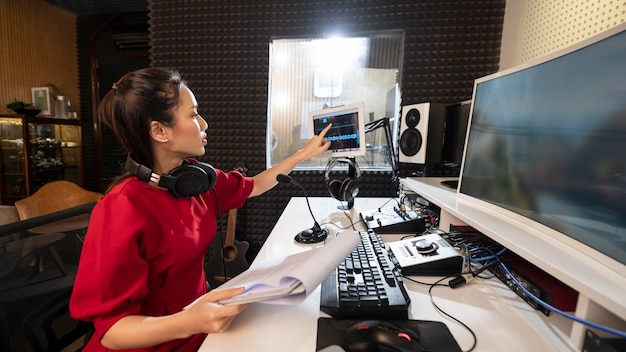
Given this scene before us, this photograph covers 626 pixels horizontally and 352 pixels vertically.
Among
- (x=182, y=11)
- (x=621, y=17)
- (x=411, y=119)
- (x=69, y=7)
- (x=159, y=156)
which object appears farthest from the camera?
(x=69, y=7)

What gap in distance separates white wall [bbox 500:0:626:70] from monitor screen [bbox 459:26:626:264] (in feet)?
2.00

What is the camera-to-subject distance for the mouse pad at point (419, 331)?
1.79ft

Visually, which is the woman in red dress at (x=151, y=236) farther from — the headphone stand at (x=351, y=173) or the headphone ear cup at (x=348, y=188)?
the headphone stand at (x=351, y=173)

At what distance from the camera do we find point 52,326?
76cm

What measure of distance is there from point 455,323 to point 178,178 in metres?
0.82

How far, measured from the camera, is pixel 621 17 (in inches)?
39.7

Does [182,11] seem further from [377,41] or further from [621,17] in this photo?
[621,17]

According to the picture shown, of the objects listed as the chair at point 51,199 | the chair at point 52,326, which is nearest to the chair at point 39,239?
the chair at point 52,326

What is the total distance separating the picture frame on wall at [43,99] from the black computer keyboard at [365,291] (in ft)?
13.1

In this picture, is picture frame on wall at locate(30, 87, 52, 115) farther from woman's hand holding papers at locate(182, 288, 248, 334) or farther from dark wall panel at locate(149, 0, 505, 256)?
woman's hand holding papers at locate(182, 288, 248, 334)

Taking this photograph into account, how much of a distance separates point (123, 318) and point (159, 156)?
18.7 inches

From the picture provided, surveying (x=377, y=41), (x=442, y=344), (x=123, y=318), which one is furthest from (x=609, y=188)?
(x=377, y=41)

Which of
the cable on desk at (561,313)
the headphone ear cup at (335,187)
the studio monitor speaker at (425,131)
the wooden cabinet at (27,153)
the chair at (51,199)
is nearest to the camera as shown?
the cable on desk at (561,313)

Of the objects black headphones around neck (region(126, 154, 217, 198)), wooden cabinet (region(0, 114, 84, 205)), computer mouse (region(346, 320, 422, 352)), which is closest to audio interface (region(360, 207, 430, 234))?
computer mouse (region(346, 320, 422, 352))
